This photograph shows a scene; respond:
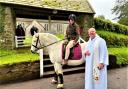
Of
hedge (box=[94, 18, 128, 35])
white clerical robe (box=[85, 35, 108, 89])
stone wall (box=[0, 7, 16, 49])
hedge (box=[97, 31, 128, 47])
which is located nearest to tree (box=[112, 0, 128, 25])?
hedge (box=[94, 18, 128, 35])

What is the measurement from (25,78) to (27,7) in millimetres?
6386

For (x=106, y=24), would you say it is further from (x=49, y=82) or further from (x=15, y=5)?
(x=49, y=82)

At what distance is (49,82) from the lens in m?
12.1

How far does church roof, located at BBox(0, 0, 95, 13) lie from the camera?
17500 mm

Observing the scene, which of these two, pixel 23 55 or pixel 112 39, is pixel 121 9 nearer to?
pixel 112 39

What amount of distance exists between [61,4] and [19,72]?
8308mm

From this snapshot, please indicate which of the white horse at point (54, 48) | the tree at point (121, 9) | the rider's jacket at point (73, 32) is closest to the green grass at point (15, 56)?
the white horse at point (54, 48)

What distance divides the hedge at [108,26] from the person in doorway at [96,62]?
1538 centimetres

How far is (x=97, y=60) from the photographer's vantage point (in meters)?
Answer: 8.32

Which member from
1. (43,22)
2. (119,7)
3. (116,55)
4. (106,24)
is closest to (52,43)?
Result: (116,55)

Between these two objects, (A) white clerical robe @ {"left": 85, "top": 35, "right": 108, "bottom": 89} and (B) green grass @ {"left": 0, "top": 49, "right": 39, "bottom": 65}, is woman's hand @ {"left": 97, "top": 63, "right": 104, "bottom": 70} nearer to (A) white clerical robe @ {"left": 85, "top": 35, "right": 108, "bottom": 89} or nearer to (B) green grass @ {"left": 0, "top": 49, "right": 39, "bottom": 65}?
(A) white clerical robe @ {"left": 85, "top": 35, "right": 108, "bottom": 89}

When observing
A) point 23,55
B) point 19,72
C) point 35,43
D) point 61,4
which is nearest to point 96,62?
point 35,43

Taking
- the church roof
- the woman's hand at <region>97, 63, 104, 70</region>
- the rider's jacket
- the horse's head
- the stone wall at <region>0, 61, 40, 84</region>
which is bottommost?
the stone wall at <region>0, 61, 40, 84</region>

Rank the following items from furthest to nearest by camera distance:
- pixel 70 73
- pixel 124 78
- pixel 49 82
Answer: pixel 70 73
pixel 124 78
pixel 49 82
